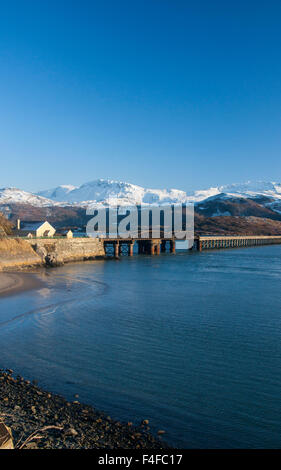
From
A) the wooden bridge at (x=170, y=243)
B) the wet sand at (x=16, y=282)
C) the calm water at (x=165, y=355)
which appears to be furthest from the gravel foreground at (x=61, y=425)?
the wooden bridge at (x=170, y=243)

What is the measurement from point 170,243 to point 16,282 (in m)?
46.6

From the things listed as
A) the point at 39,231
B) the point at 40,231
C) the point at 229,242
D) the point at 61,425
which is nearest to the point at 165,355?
the point at 61,425

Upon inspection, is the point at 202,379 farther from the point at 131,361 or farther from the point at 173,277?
the point at 173,277

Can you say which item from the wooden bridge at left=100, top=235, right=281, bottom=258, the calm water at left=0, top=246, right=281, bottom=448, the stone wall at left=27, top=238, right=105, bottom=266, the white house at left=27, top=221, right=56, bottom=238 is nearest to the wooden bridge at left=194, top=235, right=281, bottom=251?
the wooden bridge at left=100, top=235, right=281, bottom=258

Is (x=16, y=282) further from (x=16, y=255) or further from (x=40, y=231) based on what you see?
(x=40, y=231)

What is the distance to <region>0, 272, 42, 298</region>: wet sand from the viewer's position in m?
30.1

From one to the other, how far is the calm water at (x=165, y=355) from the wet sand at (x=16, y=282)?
6.98ft

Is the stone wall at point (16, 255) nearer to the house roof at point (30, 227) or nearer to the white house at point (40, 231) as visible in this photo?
the white house at point (40, 231)

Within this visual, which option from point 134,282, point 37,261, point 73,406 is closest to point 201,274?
point 134,282

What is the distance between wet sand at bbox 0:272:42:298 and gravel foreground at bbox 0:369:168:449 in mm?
19037

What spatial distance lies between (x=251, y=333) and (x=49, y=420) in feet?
39.5

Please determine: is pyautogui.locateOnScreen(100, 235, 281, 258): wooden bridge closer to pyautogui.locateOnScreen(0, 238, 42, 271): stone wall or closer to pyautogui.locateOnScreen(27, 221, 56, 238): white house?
pyautogui.locateOnScreen(27, 221, 56, 238): white house
